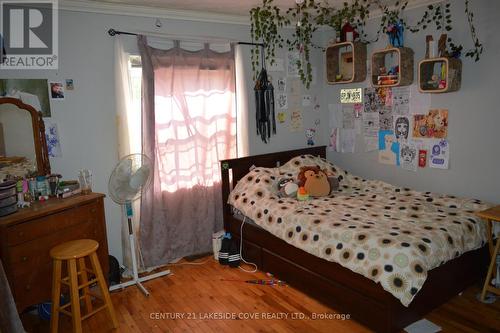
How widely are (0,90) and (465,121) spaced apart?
3.76 metres

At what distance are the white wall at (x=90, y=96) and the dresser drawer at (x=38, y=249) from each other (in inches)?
22.9

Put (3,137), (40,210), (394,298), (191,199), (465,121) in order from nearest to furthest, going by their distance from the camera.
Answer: (394,298), (40,210), (3,137), (465,121), (191,199)

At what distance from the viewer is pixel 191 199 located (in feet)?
12.1

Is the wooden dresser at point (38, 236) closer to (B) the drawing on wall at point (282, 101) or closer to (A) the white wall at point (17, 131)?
(A) the white wall at point (17, 131)

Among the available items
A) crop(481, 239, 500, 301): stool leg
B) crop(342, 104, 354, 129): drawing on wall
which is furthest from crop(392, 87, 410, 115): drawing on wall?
crop(481, 239, 500, 301): stool leg

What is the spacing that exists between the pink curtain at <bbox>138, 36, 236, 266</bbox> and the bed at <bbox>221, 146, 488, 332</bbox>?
431mm

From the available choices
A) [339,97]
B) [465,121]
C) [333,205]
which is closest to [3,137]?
[333,205]

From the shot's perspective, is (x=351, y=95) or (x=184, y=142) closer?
(x=184, y=142)

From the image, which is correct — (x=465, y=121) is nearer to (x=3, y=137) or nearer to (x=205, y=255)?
(x=205, y=255)

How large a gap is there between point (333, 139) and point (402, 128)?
95cm

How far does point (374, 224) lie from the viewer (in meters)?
2.64

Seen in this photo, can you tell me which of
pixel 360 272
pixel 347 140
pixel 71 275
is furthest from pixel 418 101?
pixel 71 275

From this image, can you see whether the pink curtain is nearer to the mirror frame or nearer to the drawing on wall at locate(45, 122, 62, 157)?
the drawing on wall at locate(45, 122, 62, 157)

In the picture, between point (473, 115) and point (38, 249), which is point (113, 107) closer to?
point (38, 249)
